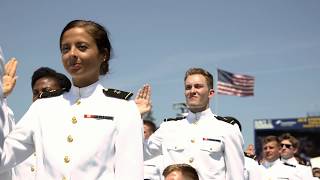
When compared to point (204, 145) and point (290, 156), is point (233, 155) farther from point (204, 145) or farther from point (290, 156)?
point (290, 156)

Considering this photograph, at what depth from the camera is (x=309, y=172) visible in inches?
556

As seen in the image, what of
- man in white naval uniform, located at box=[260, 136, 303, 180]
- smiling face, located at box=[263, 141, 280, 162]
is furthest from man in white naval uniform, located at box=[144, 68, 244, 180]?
smiling face, located at box=[263, 141, 280, 162]

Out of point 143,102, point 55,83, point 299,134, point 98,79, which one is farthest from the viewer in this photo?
point 299,134

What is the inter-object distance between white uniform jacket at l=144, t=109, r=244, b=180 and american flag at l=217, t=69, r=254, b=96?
27200 mm

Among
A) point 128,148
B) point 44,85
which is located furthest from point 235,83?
point 128,148

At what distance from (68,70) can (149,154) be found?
2687mm

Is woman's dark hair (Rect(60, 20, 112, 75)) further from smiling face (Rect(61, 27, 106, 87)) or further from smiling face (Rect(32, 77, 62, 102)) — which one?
smiling face (Rect(32, 77, 62, 102))

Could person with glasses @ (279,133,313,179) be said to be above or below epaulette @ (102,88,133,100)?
below

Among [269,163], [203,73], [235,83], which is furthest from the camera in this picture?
[235,83]

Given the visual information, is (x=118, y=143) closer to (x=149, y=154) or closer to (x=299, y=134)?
(x=149, y=154)

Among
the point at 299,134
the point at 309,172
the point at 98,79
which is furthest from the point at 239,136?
the point at 299,134

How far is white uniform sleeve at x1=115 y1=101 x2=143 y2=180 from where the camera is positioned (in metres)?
3.51

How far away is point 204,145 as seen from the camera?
6.77 m

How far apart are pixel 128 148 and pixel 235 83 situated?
3196 centimetres
